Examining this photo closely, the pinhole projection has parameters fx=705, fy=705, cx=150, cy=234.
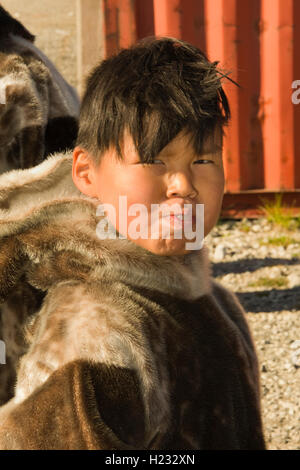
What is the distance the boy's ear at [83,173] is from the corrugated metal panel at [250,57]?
15.2 ft

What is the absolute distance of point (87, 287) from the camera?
128cm

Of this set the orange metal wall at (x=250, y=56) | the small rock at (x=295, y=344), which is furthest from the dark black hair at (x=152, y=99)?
the orange metal wall at (x=250, y=56)

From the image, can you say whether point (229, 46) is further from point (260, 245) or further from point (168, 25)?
point (260, 245)

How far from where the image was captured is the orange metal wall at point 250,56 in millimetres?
5891

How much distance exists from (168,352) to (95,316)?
0.17 meters

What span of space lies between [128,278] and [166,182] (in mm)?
194

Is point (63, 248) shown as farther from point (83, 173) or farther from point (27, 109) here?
point (27, 109)

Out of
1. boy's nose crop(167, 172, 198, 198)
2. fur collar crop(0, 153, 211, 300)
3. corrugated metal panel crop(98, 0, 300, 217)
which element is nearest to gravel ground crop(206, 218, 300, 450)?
corrugated metal panel crop(98, 0, 300, 217)

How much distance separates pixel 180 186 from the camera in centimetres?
130

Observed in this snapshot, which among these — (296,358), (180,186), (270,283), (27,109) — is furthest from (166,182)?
(270,283)

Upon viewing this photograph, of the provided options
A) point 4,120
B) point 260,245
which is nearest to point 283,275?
point 260,245

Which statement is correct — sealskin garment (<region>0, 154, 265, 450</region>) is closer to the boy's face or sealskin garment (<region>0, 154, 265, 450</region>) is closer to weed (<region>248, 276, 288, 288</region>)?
the boy's face

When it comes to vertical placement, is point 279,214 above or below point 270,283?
above

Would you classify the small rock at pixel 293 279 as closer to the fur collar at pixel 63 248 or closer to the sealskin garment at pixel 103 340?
the sealskin garment at pixel 103 340
